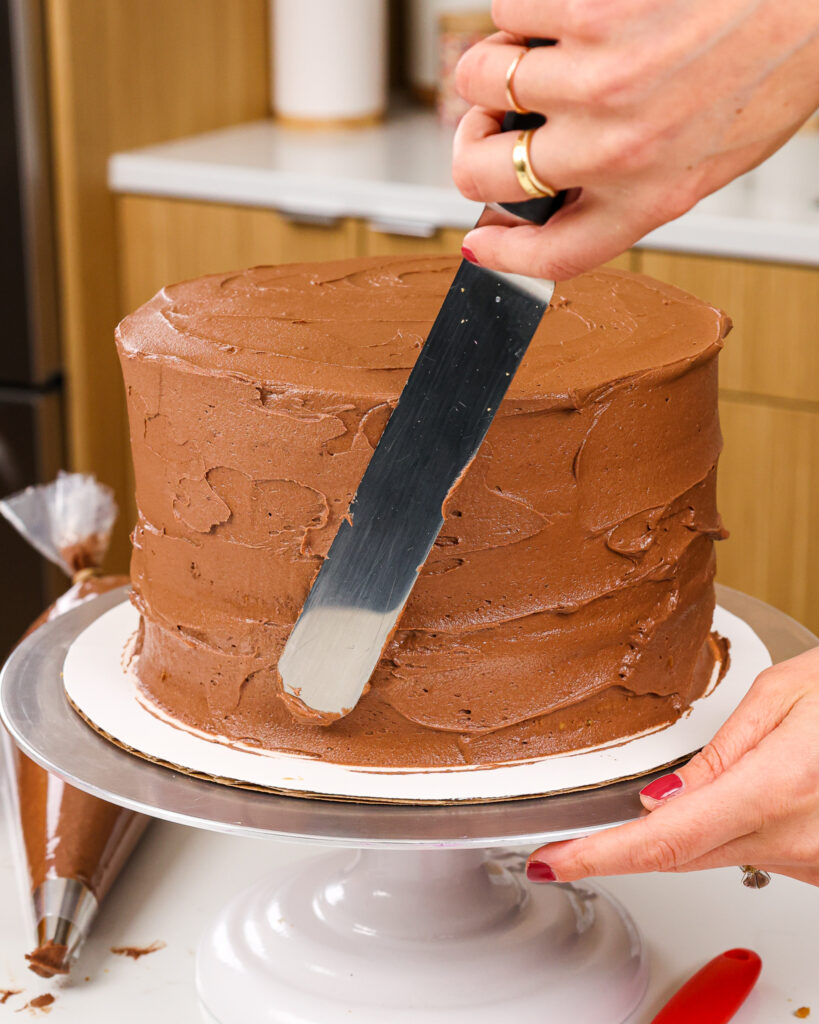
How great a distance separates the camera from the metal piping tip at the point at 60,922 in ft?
3.10

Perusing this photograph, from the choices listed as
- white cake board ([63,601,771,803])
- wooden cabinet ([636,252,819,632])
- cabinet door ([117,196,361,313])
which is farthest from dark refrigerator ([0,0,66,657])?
white cake board ([63,601,771,803])

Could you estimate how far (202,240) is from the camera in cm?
250

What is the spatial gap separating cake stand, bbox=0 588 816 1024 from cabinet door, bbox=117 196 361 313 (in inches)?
57.8

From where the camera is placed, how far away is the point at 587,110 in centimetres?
66

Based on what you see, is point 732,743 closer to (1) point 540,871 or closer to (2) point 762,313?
(1) point 540,871

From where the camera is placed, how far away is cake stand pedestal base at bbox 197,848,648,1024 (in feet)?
3.06

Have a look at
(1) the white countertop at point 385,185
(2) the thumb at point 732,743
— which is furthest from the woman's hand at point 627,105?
(1) the white countertop at point 385,185

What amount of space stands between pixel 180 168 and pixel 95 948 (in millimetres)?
1755

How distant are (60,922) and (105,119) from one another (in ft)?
5.97

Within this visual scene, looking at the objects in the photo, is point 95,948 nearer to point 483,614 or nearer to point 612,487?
point 483,614

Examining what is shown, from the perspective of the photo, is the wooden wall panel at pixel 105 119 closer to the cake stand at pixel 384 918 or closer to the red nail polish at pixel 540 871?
the cake stand at pixel 384 918

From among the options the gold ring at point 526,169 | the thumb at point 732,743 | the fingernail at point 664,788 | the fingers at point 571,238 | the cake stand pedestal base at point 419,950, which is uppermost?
the gold ring at point 526,169

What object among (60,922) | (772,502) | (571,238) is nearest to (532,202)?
(571,238)

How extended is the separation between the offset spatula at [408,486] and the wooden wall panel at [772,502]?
1.43 meters
